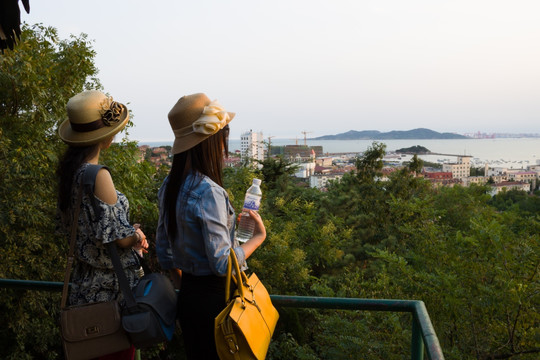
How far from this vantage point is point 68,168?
5.96ft

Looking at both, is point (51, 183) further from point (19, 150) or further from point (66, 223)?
point (66, 223)

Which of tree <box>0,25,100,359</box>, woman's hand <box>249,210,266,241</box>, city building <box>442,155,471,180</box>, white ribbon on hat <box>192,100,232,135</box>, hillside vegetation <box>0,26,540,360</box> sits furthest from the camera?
city building <box>442,155,471,180</box>

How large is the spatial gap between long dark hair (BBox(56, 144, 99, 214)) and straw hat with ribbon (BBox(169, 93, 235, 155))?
360 mm

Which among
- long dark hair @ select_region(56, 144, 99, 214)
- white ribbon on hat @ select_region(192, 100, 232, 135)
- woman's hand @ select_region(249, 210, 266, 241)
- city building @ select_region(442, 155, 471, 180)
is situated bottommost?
city building @ select_region(442, 155, 471, 180)

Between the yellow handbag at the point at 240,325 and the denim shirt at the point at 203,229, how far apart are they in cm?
5

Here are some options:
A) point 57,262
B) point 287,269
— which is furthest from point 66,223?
point 287,269

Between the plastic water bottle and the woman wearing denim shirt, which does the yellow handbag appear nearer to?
the woman wearing denim shirt

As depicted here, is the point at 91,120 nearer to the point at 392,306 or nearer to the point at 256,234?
the point at 256,234

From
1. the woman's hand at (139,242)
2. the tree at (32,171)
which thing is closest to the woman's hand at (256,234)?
the woman's hand at (139,242)

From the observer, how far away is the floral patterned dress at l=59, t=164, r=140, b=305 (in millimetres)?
1708

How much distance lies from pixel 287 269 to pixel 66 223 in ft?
27.3

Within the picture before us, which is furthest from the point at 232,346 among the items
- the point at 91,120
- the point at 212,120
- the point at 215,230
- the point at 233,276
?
the point at 91,120

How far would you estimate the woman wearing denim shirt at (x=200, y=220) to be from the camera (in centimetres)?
157

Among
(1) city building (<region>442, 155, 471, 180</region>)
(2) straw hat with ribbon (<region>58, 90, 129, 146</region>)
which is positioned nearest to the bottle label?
(2) straw hat with ribbon (<region>58, 90, 129, 146</region>)
